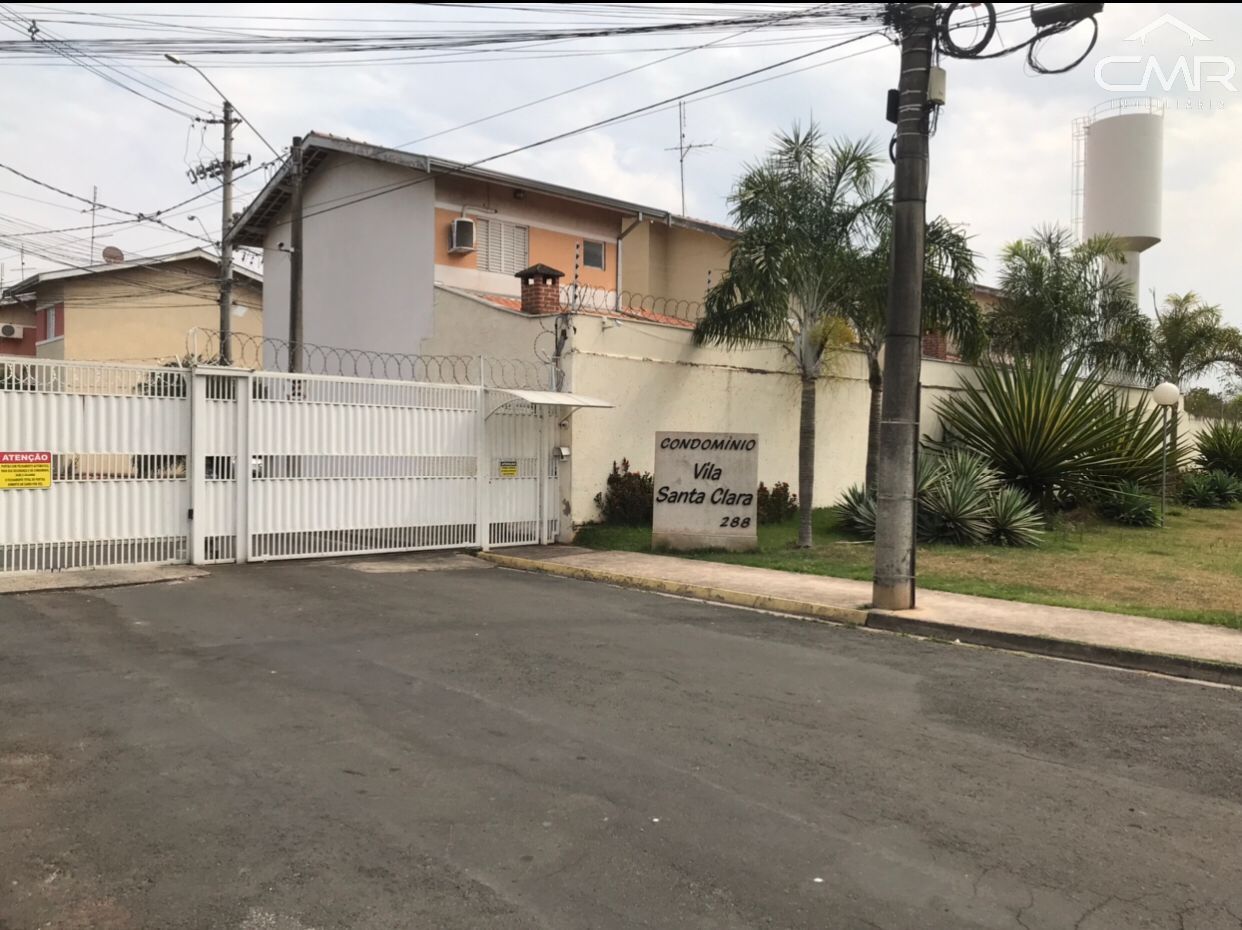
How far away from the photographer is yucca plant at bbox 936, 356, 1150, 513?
17.4 m

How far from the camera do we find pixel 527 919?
3.48m

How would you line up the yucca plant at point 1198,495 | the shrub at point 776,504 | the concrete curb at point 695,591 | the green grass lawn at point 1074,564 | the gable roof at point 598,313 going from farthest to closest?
the yucca plant at point 1198,495
the shrub at point 776,504
the gable roof at point 598,313
the green grass lawn at point 1074,564
the concrete curb at point 695,591

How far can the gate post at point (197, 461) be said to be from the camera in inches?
464

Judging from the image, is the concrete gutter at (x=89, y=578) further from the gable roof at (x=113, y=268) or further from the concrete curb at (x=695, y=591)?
the gable roof at (x=113, y=268)

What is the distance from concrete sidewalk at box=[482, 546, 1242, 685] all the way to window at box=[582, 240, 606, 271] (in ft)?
39.6

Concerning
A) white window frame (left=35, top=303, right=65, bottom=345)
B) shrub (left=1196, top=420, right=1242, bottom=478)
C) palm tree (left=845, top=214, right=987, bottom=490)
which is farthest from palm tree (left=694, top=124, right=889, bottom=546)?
white window frame (left=35, top=303, right=65, bottom=345)

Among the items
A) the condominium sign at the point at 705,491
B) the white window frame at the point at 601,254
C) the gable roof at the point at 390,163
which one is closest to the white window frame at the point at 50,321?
the gable roof at the point at 390,163

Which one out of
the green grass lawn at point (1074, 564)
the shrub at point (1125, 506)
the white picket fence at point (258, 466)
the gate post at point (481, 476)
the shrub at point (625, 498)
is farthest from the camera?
the shrub at point (1125, 506)

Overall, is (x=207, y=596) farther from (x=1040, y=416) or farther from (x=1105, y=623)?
(x=1040, y=416)

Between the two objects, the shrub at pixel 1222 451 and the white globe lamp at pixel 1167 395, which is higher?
the white globe lamp at pixel 1167 395

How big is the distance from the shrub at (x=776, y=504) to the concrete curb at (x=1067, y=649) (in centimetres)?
847

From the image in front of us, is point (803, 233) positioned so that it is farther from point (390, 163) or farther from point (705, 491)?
point (390, 163)

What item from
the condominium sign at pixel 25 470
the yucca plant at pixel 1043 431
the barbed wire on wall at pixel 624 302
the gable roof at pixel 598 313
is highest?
the barbed wire on wall at pixel 624 302

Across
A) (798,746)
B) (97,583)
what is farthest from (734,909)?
(97,583)
